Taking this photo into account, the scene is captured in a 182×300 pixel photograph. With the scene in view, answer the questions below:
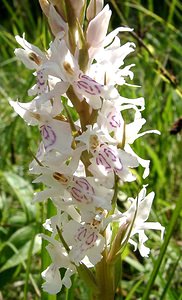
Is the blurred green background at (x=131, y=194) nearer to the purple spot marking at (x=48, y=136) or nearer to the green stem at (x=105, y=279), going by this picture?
the green stem at (x=105, y=279)

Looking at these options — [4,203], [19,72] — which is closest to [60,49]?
[4,203]

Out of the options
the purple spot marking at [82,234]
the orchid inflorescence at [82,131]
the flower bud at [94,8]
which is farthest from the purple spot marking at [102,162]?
the flower bud at [94,8]

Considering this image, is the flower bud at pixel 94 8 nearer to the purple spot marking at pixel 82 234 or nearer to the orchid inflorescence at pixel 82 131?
the orchid inflorescence at pixel 82 131

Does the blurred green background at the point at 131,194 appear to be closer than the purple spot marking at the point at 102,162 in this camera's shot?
No

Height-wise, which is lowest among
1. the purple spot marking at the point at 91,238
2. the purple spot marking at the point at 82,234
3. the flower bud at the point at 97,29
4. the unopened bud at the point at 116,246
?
the unopened bud at the point at 116,246

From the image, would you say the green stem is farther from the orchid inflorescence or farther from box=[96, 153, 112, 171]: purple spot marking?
box=[96, 153, 112, 171]: purple spot marking

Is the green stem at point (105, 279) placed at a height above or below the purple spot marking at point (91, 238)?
below

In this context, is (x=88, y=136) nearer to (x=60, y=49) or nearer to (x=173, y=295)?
(x=60, y=49)

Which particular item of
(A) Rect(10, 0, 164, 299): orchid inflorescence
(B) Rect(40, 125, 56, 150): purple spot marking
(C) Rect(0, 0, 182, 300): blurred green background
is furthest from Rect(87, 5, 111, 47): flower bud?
(C) Rect(0, 0, 182, 300): blurred green background
